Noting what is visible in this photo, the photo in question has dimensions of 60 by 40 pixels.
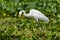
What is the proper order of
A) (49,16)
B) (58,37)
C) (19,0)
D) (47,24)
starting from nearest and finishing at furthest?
(58,37), (47,24), (49,16), (19,0)

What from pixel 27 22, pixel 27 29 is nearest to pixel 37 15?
pixel 27 22

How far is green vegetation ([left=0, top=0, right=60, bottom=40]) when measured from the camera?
649cm

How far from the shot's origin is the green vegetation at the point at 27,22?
21.3ft

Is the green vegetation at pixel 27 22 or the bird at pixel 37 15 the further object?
the bird at pixel 37 15

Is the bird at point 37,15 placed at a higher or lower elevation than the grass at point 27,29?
higher

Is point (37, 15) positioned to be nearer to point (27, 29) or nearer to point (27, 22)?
point (27, 22)

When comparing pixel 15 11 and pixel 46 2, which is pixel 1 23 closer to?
pixel 15 11

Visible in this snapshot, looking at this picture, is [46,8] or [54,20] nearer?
[54,20]

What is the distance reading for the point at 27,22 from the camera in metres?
7.05

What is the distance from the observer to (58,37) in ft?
21.2

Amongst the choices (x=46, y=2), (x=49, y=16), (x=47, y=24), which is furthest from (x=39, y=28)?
(x=46, y=2)

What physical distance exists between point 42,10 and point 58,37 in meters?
1.33

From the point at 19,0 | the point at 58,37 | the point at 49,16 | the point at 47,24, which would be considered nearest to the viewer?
the point at 58,37

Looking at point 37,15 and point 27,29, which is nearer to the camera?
point 27,29
